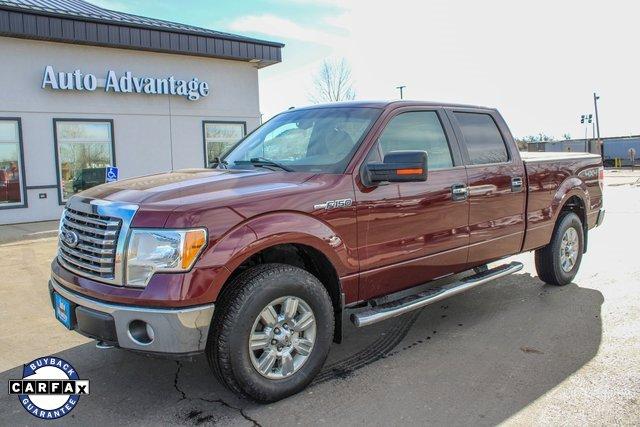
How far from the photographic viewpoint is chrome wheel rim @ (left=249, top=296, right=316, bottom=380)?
129 inches

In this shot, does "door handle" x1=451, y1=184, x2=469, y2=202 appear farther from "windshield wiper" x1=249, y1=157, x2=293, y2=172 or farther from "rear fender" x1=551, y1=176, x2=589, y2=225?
"rear fender" x1=551, y1=176, x2=589, y2=225

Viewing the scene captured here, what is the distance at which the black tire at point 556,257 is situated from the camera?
5906 millimetres

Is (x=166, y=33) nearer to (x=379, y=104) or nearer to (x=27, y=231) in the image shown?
(x=27, y=231)

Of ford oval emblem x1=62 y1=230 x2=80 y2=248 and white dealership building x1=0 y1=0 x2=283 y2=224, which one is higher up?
white dealership building x1=0 y1=0 x2=283 y2=224

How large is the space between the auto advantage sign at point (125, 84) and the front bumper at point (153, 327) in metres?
11.5

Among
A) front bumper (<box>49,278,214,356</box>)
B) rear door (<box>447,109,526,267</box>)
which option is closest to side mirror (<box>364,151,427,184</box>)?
rear door (<box>447,109,526,267</box>)

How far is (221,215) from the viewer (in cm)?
308

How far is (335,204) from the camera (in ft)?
11.8

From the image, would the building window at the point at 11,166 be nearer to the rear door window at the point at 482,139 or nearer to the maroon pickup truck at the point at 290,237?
the maroon pickup truck at the point at 290,237

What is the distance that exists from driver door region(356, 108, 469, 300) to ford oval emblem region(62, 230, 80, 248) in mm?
1847

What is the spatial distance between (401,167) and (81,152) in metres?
12.1

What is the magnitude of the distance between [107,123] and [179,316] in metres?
12.3

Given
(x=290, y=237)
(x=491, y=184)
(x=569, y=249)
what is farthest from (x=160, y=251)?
(x=569, y=249)

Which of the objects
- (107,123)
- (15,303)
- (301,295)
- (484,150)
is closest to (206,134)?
(107,123)
